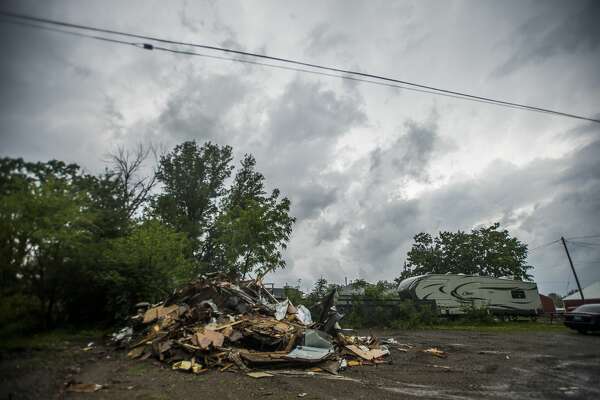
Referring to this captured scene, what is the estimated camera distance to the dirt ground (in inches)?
188

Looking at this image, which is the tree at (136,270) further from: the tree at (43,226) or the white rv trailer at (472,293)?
the white rv trailer at (472,293)

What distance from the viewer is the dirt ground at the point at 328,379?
4.77 meters

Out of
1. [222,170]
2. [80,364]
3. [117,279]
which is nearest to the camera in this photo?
[80,364]

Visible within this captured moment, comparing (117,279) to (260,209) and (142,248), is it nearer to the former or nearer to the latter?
(142,248)

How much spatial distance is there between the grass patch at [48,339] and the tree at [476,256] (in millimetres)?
39313

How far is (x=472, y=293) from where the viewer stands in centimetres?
2014

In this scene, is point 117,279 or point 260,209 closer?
point 117,279

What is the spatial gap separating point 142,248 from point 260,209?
8051 mm

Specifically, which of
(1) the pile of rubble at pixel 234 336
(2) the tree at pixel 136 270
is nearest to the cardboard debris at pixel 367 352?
(1) the pile of rubble at pixel 234 336

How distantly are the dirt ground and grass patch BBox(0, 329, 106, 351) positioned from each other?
0.77ft

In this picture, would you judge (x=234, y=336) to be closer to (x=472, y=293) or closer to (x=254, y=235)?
(x=254, y=235)

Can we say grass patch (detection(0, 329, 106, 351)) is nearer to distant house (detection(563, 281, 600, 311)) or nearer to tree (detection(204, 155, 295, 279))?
tree (detection(204, 155, 295, 279))

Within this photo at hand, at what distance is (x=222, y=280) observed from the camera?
1223cm

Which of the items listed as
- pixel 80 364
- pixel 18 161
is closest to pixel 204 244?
pixel 80 364
